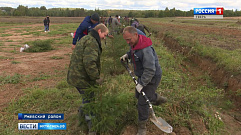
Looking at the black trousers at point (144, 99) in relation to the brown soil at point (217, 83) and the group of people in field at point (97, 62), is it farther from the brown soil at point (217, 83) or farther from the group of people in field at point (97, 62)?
the brown soil at point (217, 83)

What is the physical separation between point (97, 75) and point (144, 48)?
2.90 ft

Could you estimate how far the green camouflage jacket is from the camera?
2727mm

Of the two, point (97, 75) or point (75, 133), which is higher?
point (97, 75)

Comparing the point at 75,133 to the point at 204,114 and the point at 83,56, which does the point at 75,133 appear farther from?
the point at 204,114

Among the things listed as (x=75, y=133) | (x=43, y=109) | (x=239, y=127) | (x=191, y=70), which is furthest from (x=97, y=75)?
(x=191, y=70)

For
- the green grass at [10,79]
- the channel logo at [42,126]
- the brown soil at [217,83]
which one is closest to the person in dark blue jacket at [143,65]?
the brown soil at [217,83]

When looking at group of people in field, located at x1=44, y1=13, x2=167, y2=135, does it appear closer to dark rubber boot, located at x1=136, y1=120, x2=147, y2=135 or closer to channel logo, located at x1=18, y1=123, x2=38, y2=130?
dark rubber boot, located at x1=136, y1=120, x2=147, y2=135

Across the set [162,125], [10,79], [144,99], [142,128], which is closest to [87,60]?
[144,99]

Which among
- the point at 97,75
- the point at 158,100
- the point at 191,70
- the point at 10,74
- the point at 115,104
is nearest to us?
the point at 115,104

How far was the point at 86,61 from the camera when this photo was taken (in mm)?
2711

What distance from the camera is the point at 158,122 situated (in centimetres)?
306

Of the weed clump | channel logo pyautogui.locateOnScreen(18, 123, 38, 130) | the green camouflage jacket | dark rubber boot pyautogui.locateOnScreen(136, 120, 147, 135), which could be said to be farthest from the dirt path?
dark rubber boot pyautogui.locateOnScreen(136, 120, 147, 135)

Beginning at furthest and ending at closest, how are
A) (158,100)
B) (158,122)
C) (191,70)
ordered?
(191,70) < (158,100) < (158,122)

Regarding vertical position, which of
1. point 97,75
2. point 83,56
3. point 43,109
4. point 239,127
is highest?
point 83,56
